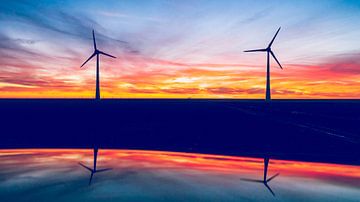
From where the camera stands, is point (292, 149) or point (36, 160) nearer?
point (36, 160)

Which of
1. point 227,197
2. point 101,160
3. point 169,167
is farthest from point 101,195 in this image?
point 101,160

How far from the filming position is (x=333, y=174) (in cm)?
1217

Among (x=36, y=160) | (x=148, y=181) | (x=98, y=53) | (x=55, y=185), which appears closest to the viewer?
(x=55, y=185)

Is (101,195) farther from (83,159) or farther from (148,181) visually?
(83,159)

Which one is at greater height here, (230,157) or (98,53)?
(98,53)

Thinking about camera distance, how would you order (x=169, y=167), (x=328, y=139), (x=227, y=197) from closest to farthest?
(x=227, y=197) → (x=169, y=167) → (x=328, y=139)

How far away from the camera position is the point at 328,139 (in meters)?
24.3

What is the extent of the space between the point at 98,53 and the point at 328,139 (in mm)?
67550

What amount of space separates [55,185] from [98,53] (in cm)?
7521

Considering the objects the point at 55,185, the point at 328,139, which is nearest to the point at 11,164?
the point at 55,185

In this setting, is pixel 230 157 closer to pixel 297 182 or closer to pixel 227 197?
pixel 297 182

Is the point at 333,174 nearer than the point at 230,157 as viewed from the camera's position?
Yes

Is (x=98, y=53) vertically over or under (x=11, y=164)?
over

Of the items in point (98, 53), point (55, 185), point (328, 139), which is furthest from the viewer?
point (98, 53)
